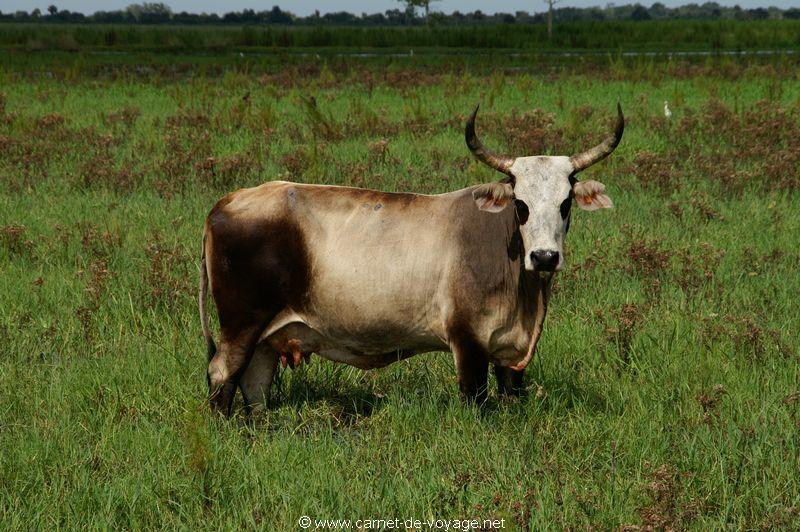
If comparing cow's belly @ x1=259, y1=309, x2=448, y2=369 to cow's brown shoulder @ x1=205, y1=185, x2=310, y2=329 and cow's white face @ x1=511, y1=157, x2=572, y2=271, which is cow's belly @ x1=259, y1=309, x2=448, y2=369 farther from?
cow's white face @ x1=511, y1=157, x2=572, y2=271

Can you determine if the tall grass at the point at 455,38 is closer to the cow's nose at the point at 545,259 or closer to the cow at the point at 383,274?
the cow at the point at 383,274

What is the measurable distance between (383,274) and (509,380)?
887 mm

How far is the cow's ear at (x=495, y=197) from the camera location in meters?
4.32

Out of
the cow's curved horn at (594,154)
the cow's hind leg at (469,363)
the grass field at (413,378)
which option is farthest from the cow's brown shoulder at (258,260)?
the cow's curved horn at (594,154)

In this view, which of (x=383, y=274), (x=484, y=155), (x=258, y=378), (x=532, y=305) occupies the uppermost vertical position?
(x=484, y=155)

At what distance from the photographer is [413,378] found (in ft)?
17.0

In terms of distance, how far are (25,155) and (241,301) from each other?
724 centimetres

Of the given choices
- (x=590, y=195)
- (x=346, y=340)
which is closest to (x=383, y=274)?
(x=346, y=340)

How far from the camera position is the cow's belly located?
4527 millimetres

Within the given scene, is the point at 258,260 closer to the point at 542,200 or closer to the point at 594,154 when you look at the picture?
the point at 542,200

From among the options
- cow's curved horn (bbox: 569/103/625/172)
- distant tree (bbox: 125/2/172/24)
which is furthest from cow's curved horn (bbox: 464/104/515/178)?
distant tree (bbox: 125/2/172/24)

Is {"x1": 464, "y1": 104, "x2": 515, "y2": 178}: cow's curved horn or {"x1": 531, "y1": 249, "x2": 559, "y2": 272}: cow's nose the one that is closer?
{"x1": 531, "y1": 249, "x2": 559, "y2": 272}: cow's nose

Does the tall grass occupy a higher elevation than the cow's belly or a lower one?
higher

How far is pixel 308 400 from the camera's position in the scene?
504 centimetres
